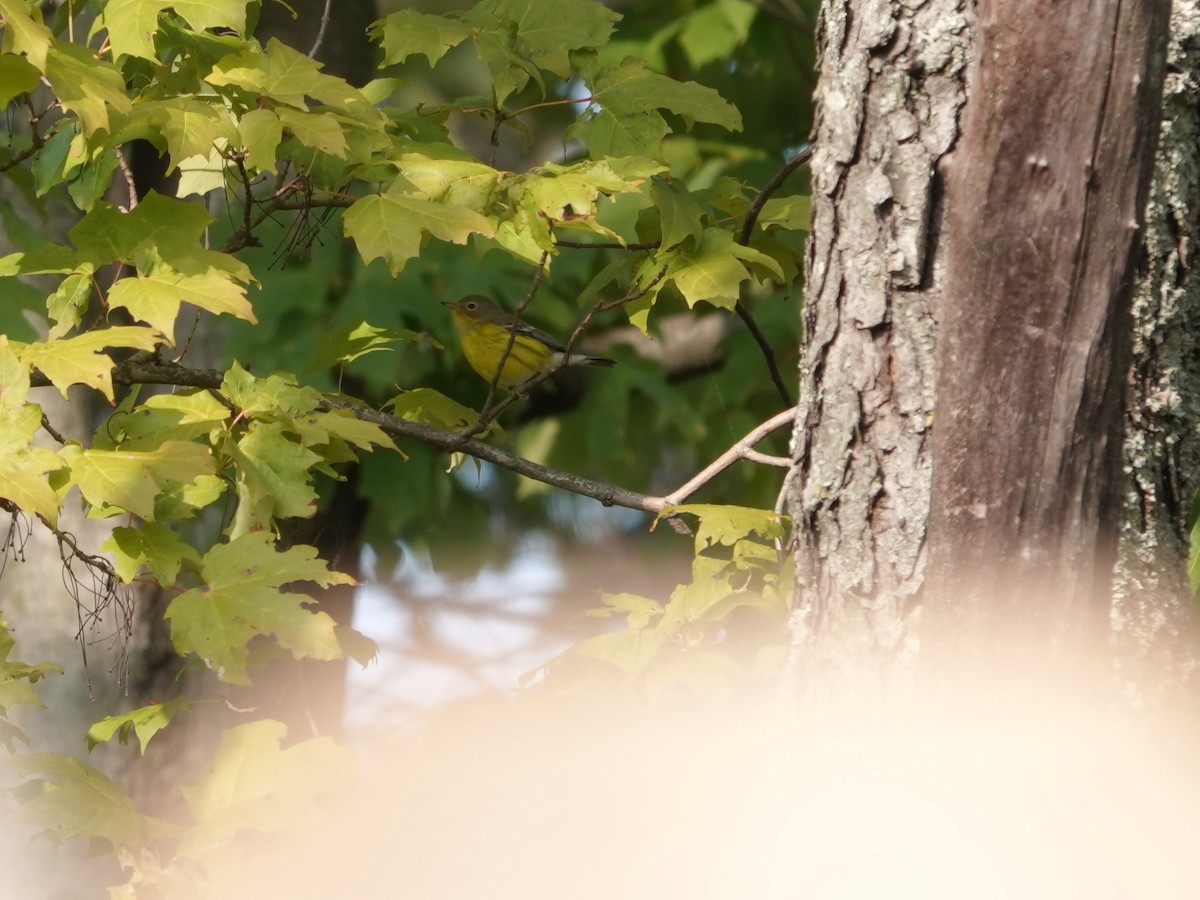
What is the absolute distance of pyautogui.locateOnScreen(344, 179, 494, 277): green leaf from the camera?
7.36ft

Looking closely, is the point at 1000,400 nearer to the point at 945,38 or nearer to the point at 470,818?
the point at 945,38

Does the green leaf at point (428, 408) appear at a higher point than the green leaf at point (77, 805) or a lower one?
higher

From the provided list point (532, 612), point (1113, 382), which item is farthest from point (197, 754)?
point (1113, 382)

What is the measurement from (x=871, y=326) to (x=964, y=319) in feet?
0.66

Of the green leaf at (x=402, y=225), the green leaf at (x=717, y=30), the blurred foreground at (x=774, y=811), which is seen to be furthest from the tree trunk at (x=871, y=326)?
the green leaf at (x=717, y=30)

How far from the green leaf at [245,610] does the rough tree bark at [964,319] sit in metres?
0.90

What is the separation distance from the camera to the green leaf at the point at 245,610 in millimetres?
2145

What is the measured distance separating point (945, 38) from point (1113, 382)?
0.59 metres

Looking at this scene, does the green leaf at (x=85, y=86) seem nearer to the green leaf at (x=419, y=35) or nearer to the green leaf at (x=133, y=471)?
the green leaf at (x=133, y=471)

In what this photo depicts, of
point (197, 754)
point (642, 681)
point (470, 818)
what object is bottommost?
point (197, 754)

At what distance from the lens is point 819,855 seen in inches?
72.1

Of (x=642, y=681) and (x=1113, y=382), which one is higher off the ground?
(x=1113, y=382)

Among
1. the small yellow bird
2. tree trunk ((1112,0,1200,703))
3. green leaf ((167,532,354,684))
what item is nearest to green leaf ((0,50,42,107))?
green leaf ((167,532,354,684))

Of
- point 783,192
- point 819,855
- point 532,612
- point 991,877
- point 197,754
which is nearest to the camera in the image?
point 991,877
